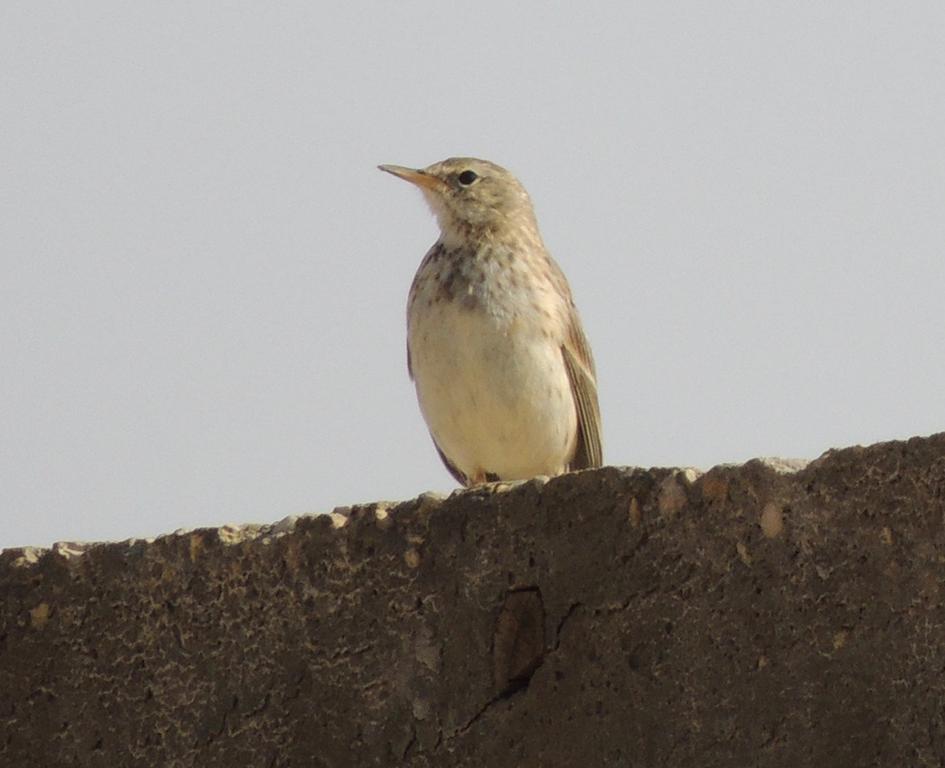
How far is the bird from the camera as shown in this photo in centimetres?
785

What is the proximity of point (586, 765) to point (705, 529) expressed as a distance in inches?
24.1

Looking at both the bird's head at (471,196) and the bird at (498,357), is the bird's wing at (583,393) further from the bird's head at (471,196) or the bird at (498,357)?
the bird's head at (471,196)

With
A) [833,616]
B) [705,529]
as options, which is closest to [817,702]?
[833,616]

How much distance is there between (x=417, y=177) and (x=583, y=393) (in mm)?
1377

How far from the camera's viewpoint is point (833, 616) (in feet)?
13.3

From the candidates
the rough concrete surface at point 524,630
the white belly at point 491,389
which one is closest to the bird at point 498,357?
the white belly at point 491,389

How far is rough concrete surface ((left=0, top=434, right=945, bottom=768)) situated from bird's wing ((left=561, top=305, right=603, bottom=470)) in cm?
339

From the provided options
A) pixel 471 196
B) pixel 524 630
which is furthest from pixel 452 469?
pixel 524 630

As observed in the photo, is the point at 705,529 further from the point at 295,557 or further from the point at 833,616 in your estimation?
the point at 295,557

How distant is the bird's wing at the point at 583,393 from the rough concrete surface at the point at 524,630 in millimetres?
3390

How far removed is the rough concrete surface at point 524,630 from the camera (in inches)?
158

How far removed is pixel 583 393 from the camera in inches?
327

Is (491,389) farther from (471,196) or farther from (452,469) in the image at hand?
(471,196)

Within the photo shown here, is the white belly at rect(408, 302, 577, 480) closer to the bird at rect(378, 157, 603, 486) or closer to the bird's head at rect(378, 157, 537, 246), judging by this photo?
the bird at rect(378, 157, 603, 486)
